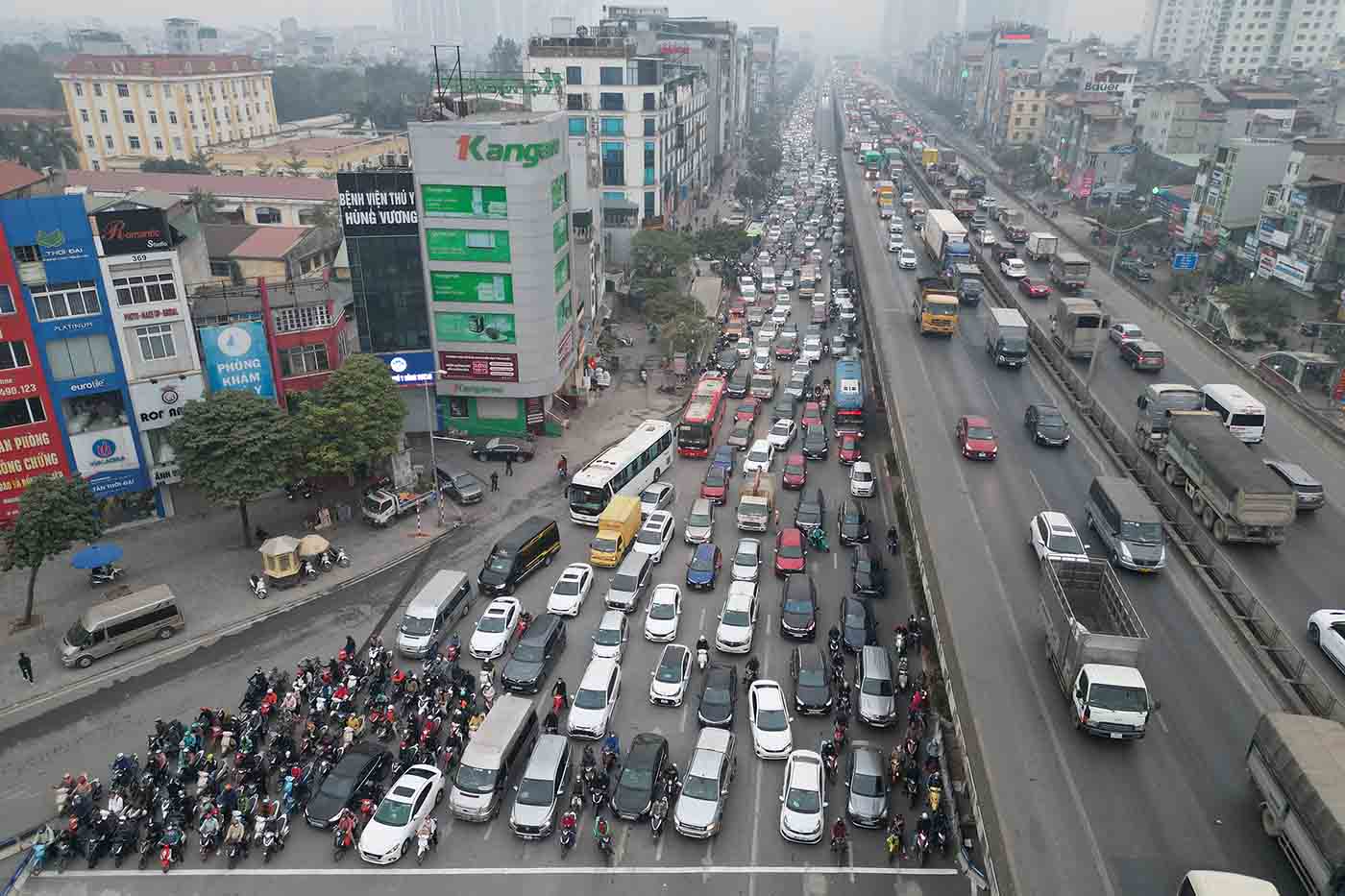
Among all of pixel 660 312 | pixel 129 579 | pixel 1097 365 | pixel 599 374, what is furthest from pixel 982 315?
pixel 129 579

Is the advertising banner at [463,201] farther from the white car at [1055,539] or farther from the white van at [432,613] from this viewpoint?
the white car at [1055,539]

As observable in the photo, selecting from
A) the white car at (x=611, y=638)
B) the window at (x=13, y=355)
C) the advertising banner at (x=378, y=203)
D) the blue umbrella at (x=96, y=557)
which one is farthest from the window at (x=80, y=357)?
the white car at (x=611, y=638)

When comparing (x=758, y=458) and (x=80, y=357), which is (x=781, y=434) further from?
(x=80, y=357)

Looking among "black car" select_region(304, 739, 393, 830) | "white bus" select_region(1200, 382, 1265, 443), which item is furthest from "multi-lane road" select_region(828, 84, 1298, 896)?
"black car" select_region(304, 739, 393, 830)

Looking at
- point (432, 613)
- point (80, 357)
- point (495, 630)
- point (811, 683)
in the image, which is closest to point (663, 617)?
point (495, 630)

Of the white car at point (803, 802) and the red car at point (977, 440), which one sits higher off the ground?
the red car at point (977, 440)

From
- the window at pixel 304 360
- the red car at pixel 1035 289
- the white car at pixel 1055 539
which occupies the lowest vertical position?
the red car at pixel 1035 289
